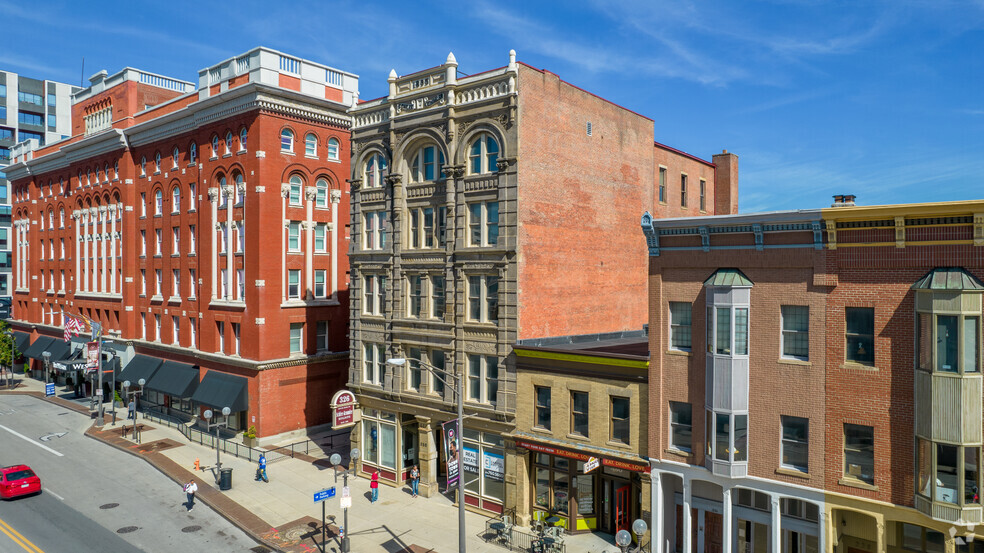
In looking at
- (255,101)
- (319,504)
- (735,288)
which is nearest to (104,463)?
(319,504)

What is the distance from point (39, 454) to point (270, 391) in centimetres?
1397

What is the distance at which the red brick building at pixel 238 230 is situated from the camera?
4131 cm

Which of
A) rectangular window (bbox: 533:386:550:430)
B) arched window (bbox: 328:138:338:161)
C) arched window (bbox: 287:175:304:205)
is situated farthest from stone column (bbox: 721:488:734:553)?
arched window (bbox: 328:138:338:161)

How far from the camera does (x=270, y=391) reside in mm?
40969

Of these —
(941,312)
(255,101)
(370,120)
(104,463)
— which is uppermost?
(255,101)

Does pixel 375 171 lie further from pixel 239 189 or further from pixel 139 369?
pixel 139 369

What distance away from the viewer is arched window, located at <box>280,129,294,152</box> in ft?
139

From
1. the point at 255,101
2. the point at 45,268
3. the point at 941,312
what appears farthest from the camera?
the point at 45,268

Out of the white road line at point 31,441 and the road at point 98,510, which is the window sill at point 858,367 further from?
the white road line at point 31,441

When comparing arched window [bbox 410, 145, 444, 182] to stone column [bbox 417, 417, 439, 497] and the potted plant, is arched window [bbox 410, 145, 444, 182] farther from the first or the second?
the potted plant

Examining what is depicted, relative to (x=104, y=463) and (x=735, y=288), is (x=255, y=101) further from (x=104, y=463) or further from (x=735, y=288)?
(x=735, y=288)

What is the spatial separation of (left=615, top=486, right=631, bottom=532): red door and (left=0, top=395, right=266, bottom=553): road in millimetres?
15006

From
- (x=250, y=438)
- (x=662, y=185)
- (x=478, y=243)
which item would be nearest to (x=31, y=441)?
(x=250, y=438)

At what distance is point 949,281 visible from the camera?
59.1 ft
